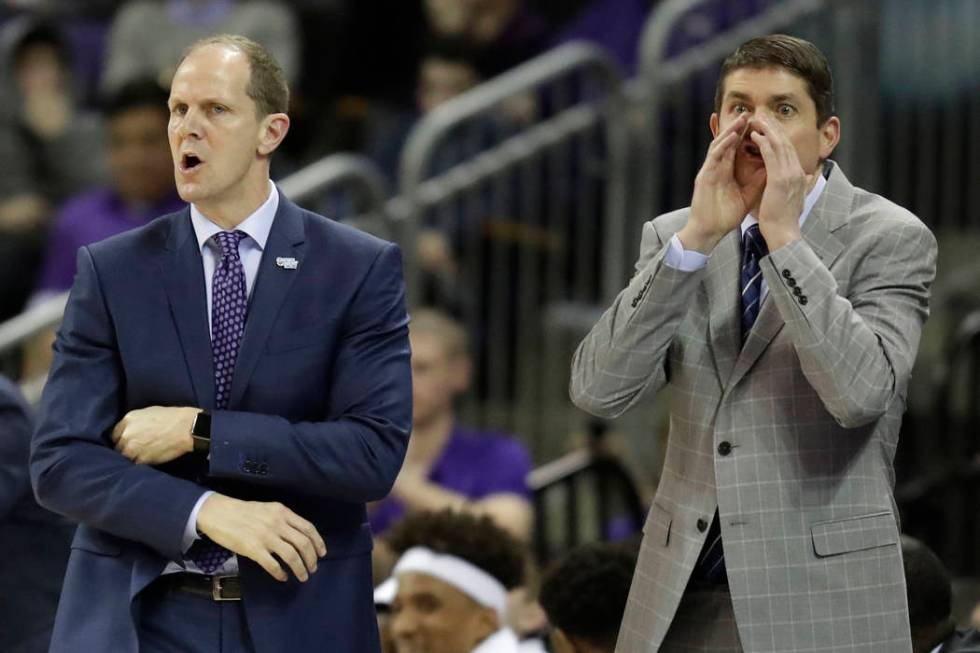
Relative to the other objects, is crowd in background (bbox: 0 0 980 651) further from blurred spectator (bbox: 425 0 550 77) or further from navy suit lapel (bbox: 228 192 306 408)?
navy suit lapel (bbox: 228 192 306 408)

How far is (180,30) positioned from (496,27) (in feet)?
5.23

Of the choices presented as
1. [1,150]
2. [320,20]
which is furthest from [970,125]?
[1,150]

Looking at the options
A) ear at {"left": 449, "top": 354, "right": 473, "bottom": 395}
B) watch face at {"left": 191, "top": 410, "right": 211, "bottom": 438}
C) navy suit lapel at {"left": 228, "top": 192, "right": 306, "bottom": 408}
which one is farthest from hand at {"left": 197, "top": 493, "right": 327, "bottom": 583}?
ear at {"left": 449, "top": 354, "right": 473, "bottom": 395}

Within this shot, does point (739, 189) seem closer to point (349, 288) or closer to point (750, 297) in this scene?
point (750, 297)

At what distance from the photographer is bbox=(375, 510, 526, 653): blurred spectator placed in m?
5.25

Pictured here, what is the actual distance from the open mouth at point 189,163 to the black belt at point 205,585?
773mm

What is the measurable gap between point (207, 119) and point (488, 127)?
4.09 meters

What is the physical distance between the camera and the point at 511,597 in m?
5.44

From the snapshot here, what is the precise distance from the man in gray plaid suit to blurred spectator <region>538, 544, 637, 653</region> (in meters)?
1.09

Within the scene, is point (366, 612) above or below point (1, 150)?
below

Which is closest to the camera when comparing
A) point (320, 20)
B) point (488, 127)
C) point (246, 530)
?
point (246, 530)

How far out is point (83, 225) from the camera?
7.85 meters

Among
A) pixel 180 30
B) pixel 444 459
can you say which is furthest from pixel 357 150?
pixel 444 459

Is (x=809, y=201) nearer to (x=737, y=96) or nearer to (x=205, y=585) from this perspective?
(x=737, y=96)
